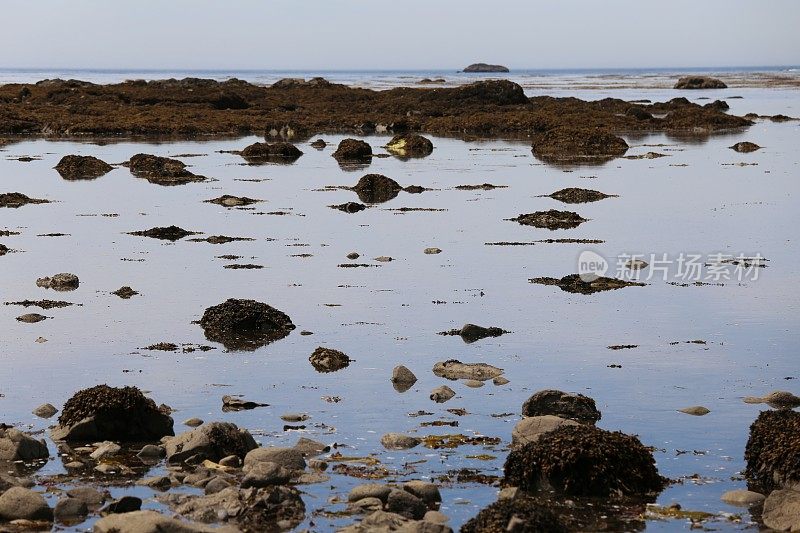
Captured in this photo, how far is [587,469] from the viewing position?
10969mm

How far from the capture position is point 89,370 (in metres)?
15.8

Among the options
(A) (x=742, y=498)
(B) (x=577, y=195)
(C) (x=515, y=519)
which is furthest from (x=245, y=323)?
(B) (x=577, y=195)

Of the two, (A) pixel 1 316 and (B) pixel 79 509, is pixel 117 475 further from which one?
(A) pixel 1 316

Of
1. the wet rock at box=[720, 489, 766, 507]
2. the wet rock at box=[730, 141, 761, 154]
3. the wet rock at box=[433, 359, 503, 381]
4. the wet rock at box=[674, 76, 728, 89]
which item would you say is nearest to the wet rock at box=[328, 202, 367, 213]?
the wet rock at box=[433, 359, 503, 381]

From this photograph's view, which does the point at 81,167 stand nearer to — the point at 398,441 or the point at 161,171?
the point at 161,171

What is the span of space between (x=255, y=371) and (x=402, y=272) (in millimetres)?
7783

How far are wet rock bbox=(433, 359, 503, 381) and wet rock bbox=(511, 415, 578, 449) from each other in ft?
8.85

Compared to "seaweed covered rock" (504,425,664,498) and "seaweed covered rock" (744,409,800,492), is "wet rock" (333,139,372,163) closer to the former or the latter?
"seaweed covered rock" (744,409,800,492)

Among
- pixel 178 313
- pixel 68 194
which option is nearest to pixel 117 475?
pixel 178 313

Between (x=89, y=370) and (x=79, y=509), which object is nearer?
(x=79, y=509)

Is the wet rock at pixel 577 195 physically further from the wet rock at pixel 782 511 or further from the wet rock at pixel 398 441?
the wet rock at pixel 782 511

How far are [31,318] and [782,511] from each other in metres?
13.1

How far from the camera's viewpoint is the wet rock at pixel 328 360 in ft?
52.1

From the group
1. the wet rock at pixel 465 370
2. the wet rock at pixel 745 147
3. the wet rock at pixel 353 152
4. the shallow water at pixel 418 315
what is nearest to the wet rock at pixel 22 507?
the shallow water at pixel 418 315
